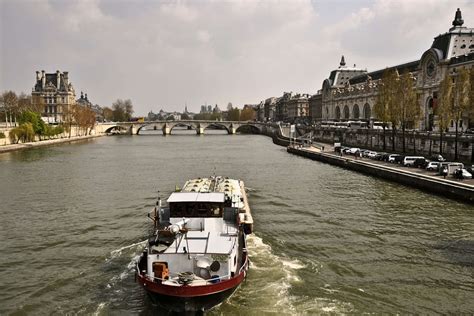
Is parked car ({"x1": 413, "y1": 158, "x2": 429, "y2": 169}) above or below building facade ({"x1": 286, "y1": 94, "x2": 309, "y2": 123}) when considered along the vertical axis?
below

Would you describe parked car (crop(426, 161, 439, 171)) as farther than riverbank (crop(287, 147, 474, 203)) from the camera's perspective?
Yes

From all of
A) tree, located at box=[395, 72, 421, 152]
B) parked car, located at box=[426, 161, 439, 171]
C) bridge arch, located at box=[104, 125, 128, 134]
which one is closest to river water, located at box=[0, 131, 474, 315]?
parked car, located at box=[426, 161, 439, 171]

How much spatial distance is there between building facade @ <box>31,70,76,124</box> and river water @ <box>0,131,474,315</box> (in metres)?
126

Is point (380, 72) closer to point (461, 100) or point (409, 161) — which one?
point (461, 100)

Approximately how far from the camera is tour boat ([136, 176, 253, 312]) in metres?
13.6

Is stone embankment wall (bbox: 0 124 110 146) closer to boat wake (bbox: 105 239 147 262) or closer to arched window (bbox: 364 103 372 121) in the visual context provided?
boat wake (bbox: 105 239 147 262)

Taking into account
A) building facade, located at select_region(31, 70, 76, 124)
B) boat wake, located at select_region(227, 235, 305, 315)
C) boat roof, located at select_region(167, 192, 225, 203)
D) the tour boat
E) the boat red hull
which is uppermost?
building facade, located at select_region(31, 70, 76, 124)

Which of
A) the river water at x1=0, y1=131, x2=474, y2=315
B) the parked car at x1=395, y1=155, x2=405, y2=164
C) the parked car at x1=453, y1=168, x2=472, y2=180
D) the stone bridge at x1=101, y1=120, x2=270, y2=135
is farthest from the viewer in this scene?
the stone bridge at x1=101, y1=120, x2=270, y2=135

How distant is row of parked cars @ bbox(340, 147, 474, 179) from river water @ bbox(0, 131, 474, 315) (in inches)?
138

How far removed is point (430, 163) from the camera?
39000 millimetres

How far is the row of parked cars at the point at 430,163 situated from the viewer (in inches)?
1338

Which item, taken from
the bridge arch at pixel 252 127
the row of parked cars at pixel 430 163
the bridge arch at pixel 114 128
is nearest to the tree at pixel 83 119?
the bridge arch at pixel 114 128

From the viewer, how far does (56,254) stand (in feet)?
67.4

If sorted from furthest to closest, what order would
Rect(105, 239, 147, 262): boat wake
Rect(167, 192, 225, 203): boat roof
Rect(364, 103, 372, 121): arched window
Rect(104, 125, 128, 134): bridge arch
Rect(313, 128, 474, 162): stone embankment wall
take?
Rect(104, 125, 128, 134): bridge arch, Rect(364, 103, 372, 121): arched window, Rect(313, 128, 474, 162): stone embankment wall, Rect(105, 239, 147, 262): boat wake, Rect(167, 192, 225, 203): boat roof
